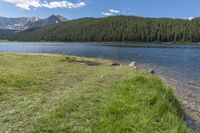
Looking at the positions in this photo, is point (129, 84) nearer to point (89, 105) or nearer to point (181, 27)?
point (89, 105)

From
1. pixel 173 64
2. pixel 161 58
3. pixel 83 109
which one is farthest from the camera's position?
pixel 161 58

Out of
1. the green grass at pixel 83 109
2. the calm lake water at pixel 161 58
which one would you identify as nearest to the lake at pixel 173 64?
the calm lake water at pixel 161 58

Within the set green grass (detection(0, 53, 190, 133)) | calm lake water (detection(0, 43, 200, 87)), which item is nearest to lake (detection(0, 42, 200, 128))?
calm lake water (detection(0, 43, 200, 87))

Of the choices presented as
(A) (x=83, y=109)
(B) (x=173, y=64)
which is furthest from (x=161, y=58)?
(A) (x=83, y=109)

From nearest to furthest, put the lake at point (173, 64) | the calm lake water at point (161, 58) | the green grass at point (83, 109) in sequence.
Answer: the green grass at point (83, 109) < the lake at point (173, 64) < the calm lake water at point (161, 58)

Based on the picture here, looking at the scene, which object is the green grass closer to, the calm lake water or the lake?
the lake

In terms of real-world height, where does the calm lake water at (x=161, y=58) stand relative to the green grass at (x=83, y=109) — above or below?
below

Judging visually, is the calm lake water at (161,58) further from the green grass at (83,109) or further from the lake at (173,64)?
the green grass at (83,109)

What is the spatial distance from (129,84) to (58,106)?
5.62 meters

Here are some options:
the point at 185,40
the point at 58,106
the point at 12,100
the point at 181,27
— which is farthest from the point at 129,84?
the point at 181,27

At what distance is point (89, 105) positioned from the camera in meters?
10.6

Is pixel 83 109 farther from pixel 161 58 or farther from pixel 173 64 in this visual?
pixel 161 58

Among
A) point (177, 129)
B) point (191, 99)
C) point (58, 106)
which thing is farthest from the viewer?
point (191, 99)

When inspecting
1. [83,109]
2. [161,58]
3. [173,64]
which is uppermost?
[83,109]
